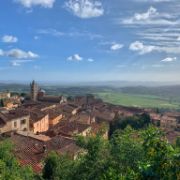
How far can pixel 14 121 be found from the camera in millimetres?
48969

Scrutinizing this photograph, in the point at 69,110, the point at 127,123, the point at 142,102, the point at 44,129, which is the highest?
the point at 69,110

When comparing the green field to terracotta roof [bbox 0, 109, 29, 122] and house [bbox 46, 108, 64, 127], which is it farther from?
terracotta roof [bbox 0, 109, 29, 122]

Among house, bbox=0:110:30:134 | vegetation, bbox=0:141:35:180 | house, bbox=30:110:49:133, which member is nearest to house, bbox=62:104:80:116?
house, bbox=30:110:49:133

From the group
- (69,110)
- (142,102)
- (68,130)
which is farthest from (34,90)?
(142,102)

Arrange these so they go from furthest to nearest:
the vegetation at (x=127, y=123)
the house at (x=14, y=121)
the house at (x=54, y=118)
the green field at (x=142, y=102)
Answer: the green field at (x=142, y=102)
the vegetation at (x=127, y=123)
the house at (x=54, y=118)
the house at (x=14, y=121)

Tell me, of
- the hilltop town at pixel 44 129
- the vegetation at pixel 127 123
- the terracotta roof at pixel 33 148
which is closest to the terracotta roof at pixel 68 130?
the hilltop town at pixel 44 129

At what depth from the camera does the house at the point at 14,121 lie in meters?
47.0

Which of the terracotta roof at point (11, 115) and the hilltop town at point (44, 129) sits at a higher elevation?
the terracotta roof at point (11, 115)

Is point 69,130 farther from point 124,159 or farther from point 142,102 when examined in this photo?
point 142,102

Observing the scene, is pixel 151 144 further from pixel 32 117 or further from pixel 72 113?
pixel 72 113

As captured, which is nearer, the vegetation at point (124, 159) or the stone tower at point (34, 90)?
the vegetation at point (124, 159)

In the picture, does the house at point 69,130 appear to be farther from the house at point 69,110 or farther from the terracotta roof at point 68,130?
the house at point 69,110

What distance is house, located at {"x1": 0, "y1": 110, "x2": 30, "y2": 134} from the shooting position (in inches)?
1849

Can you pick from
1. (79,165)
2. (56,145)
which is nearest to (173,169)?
(79,165)
